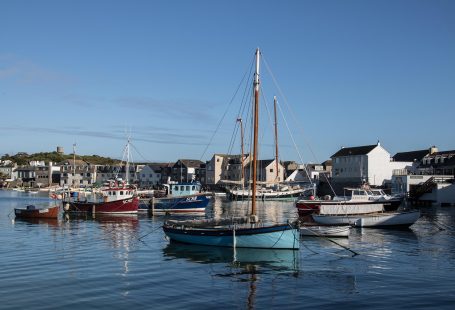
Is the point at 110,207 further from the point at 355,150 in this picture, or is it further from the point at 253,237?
the point at 355,150

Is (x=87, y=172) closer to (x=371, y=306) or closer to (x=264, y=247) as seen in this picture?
(x=264, y=247)

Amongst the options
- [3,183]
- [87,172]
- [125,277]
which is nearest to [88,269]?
[125,277]

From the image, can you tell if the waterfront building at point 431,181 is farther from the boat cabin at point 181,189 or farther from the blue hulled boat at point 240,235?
the blue hulled boat at point 240,235

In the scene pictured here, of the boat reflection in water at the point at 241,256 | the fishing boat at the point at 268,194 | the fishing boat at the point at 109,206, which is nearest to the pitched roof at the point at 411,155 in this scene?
the fishing boat at the point at 268,194

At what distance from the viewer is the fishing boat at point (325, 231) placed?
3841 centimetres

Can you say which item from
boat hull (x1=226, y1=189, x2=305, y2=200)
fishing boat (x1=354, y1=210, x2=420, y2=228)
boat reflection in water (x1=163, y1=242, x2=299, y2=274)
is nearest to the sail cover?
fishing boat (x1=354, y1=210, x2=420, y2=228)

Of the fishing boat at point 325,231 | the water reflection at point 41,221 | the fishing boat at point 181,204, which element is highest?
the fishing boat at point 181,204

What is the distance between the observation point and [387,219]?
47344 mm

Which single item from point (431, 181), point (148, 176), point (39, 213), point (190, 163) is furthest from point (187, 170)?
point (39, 213)

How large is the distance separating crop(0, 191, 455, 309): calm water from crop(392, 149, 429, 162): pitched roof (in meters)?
82.5

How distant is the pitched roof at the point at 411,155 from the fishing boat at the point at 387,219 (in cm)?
7499

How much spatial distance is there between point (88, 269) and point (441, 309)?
16.8 metres

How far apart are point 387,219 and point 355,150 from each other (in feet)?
234

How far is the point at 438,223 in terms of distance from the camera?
172 feet
